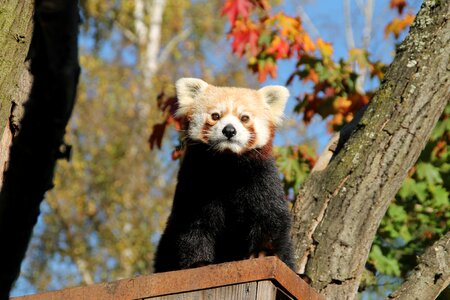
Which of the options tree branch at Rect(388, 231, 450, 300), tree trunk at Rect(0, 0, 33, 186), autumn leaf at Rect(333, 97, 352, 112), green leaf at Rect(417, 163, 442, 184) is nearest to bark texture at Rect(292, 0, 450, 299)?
tree branch at Rect(388, 231, 450, 300)

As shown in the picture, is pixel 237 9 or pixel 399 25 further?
pixel 399 25

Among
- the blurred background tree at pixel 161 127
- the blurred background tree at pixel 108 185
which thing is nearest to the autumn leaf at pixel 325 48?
the blurred background tree at pixel 161 127

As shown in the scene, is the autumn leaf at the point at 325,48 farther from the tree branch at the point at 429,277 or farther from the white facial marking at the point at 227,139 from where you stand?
the tree branch at the point at 429,277

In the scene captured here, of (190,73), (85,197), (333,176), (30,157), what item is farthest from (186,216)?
(190,73)

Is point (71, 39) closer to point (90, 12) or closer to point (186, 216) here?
point (186, 216)

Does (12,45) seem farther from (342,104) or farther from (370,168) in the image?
(342,104)

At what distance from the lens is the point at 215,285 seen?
4.29 meters

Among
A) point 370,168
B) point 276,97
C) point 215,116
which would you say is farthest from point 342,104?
point 370,168

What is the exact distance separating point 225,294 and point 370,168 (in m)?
1.53

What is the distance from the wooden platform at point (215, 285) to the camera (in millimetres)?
4219

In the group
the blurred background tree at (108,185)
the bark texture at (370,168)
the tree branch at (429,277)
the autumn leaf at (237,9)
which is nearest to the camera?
the tree branch at (429,277)

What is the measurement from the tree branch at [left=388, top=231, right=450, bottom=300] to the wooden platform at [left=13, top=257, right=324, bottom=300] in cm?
89

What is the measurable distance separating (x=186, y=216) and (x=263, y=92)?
138 cm

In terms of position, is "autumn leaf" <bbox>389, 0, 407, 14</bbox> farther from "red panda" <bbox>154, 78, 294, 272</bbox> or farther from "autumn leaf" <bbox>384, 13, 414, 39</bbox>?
"red panda" <bbox>154, 78, 294, 272</bbox>
